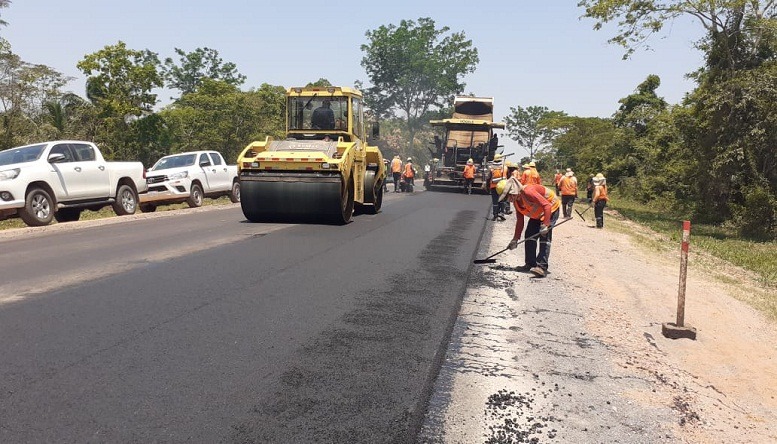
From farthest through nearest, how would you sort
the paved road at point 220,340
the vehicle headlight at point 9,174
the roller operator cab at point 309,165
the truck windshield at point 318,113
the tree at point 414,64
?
the tree at point 414,64 < the truck windshield at point 318,113 < the roller operator cab at point 309,165 < the vehicle headlight at point 9,174 < the paved road at point 220,340

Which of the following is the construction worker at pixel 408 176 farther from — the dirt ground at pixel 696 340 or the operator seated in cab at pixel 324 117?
the dirt ground at pixel 696 340

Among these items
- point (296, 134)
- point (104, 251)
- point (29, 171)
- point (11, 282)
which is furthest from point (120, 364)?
point (296, 134)

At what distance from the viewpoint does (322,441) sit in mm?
3330

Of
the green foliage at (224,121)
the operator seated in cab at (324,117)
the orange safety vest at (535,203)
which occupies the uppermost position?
the green foliage at (224,121)

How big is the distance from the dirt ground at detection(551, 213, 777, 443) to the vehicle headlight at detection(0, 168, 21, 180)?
423 inches

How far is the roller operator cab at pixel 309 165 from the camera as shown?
41.3 feet

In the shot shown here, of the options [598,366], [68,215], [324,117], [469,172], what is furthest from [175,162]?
[598,366]

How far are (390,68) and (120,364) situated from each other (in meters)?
74.0

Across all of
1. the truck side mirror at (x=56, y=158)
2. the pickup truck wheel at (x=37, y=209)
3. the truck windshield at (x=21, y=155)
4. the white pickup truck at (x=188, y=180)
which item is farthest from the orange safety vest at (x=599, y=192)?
the truck windshield at (x=21, y=155)

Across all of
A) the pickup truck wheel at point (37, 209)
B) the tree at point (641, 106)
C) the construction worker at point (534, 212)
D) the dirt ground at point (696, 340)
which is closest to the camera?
the dirt ground at point (696, 340)

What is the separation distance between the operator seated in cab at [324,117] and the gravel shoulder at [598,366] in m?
6.79

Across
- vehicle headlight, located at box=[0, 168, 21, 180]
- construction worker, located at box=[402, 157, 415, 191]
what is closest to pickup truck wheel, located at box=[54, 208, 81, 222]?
vehicle headlight, located at box=[0, 168, 21, 180]

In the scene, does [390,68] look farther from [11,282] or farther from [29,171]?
[11,282]

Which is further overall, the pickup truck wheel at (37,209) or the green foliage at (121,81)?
the green foliage at (121,81)
